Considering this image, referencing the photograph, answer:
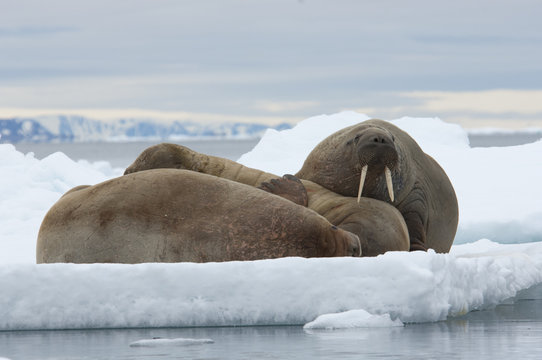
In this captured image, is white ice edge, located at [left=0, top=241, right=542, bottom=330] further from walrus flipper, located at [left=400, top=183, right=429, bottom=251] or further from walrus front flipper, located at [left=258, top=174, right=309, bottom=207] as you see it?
walrus flipper, located at [left=400, top=183, right=429, bottom=251]

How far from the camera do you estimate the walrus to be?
7816mm

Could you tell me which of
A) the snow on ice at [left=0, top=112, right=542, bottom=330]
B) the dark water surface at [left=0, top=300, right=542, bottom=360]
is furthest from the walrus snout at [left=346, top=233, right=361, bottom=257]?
the dark water surface at [left=0, top=300, right=542, bottom=360]

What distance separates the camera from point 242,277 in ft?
20.6

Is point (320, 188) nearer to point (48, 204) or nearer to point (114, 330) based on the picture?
point (114, 330)

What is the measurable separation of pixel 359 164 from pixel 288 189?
783 mm

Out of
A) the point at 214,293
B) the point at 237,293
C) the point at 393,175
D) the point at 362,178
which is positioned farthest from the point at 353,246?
the point at 393,175

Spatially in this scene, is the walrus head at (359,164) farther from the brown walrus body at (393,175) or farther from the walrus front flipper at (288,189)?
the walrus front flipper at (288,189)

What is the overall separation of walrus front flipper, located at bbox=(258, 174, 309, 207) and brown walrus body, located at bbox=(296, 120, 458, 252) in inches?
21.8

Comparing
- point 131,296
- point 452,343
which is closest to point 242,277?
point 131,296

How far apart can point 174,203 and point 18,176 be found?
11245 millimetres

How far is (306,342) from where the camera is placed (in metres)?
5.50

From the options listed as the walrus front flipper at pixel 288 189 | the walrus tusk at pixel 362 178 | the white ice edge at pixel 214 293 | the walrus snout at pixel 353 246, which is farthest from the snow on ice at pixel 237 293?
the walrus front flipper at pixel 288 189

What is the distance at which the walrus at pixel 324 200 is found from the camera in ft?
25.6

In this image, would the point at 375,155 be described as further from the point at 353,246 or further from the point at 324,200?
the point at 353,246
